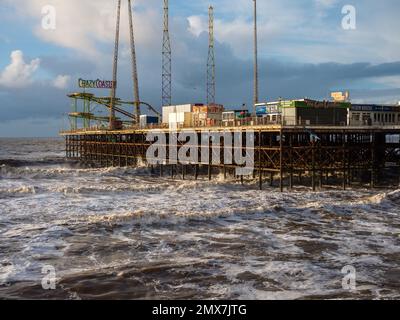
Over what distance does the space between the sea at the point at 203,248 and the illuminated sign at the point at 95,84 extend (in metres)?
55.1

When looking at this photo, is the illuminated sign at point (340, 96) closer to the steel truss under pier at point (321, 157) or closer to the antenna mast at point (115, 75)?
the steel truss under pier at point (321, 157)

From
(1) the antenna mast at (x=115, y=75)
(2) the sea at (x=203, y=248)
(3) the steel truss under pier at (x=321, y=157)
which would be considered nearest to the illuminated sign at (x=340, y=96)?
(3) the steel truss under pier at (x=321, y=157)

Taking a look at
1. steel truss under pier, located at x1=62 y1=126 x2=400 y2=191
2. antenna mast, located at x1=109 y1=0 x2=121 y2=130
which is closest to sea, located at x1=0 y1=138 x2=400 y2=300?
steel truss under pier, located at x1=62 y1=126 x2=400 y2=191

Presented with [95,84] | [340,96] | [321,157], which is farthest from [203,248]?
[95,84]

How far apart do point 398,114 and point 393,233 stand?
3311 cm

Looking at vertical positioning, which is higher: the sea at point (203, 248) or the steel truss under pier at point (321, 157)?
the steel truss under pier at point (321, 157)

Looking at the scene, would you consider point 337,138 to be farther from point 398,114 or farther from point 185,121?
point 185,121

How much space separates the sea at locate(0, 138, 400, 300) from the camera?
1397cm

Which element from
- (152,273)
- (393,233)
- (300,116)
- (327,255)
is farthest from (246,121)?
(152,273)

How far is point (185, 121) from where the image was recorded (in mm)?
58312

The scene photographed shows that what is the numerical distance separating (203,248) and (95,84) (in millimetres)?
73494

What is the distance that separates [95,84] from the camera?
8712cm

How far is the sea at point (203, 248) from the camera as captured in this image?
45.8ft
